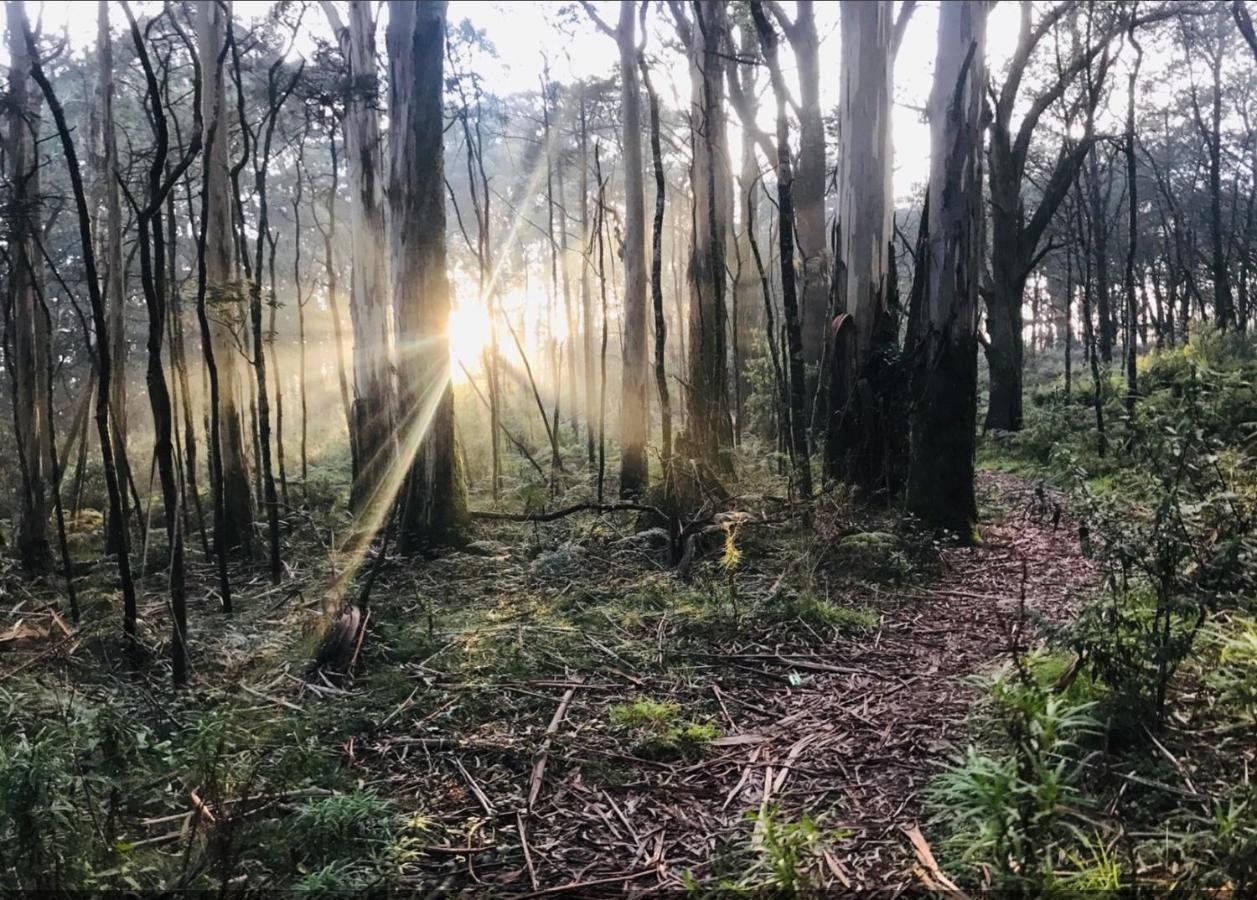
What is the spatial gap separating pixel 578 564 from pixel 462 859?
4075mm

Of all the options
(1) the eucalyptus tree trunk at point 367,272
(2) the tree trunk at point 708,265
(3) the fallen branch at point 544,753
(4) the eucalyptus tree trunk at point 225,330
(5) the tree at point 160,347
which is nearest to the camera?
(3) the fallen branch at point 544,753

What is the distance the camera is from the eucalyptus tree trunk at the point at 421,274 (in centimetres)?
731

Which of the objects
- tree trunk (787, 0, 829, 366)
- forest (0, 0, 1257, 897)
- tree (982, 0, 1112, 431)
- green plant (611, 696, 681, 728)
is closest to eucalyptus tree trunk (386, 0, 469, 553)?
forest (0, 0, 1257, 897)

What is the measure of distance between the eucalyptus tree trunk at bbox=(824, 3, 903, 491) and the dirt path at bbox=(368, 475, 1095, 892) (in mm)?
2830

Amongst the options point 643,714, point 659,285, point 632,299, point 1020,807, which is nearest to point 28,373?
point 659,285

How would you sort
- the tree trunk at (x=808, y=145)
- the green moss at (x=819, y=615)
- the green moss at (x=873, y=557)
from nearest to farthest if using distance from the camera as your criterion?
the green moss at (x=819, y=615) < the green moss at (x=873, y=557) < the tree trunk at (x=808, y=145)

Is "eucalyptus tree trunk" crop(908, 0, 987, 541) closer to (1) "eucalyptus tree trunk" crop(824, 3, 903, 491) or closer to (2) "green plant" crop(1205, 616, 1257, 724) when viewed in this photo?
(1) "eucalyptus tree trunk" crop(824, 3, 903, 491)

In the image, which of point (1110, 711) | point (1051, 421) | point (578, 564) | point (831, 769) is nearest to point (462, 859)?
point (831, 769)

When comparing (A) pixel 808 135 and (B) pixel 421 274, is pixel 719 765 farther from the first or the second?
(A) pixel 808 135

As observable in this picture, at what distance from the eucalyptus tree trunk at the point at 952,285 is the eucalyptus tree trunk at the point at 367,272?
5738 mm

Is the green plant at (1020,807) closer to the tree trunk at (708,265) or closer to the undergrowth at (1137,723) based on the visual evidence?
the undergrowth at (1137,723)

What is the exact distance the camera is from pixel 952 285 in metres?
6.64

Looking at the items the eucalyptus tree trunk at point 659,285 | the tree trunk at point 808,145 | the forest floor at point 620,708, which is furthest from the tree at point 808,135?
the forest floor at point 620,708

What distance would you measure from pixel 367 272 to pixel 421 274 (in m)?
2.74
